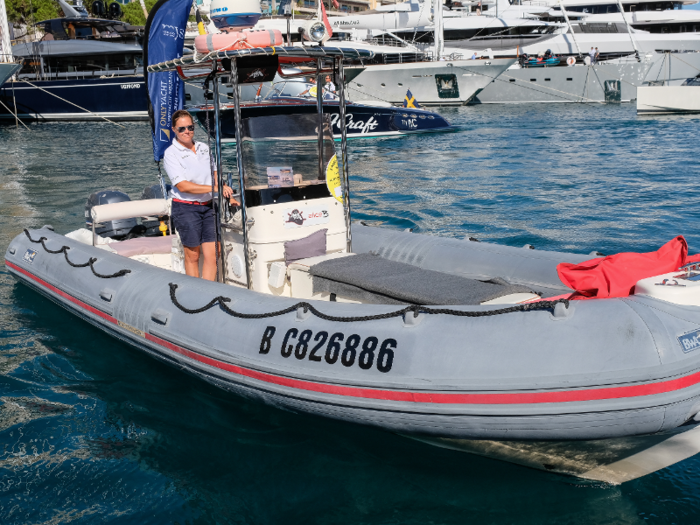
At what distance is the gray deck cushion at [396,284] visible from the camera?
418 cm

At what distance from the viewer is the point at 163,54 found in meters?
6.91

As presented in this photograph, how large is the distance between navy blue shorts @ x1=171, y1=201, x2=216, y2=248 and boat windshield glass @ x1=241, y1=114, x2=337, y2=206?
65cm

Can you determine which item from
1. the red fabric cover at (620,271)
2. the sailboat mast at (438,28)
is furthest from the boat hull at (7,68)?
the red fabric cover at (620,271)

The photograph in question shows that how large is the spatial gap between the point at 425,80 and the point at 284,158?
27.0 m

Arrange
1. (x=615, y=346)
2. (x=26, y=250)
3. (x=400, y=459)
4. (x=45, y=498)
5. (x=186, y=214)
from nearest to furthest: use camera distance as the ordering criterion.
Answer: (x=615, y=346)
(x=45, y=498)
(x=400, y=459)
(x=186, y=214)
(x=26, y=250)

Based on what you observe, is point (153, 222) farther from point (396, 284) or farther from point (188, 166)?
point (396, 284)

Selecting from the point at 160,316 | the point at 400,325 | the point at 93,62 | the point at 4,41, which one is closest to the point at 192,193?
the point at 160,316

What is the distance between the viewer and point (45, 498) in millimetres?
3840

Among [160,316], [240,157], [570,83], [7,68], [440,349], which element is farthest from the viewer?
[570,83]

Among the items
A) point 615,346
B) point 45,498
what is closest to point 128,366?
point 45,498

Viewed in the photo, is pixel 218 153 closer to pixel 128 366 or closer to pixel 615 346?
pixel 128 366

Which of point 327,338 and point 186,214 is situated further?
point 186,214

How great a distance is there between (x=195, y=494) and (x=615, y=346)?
2.42m

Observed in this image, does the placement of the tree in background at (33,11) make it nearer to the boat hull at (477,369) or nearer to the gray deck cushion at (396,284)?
the gray deck cushion at (396,284)
